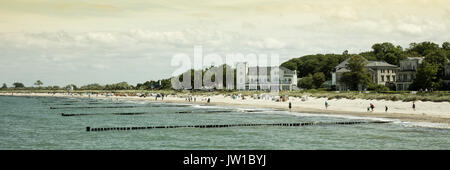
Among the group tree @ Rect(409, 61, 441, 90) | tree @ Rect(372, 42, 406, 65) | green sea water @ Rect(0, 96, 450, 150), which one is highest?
tree @ Rect(372, 42, 406, 65)

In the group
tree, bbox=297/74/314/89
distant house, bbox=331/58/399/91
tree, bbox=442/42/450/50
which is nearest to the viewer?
distant house, bbox=331/58/399/91

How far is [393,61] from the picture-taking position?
145 m

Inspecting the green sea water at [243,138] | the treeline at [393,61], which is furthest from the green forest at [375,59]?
the green sea water at [243,138]

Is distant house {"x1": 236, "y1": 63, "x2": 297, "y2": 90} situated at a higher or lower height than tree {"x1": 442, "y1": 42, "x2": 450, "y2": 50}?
lower

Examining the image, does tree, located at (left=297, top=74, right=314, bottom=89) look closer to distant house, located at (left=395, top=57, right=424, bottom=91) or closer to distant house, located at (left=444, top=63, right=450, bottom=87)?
distant house, located at (left=395, top=57, right=424, bottom=91)

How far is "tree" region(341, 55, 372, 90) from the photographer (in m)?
103

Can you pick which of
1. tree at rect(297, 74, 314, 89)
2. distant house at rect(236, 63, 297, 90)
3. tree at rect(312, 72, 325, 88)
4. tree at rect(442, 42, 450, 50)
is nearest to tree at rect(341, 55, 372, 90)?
tree at rect(312, 72, 325, 88)

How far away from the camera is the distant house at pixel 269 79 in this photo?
149375mm

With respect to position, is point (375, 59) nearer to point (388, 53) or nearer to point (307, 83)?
point (388, 53)

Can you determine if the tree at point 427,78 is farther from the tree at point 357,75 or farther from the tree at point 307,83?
the tree at point 307,83

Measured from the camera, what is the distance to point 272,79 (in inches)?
5930

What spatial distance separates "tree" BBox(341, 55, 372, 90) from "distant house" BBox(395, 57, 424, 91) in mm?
8892

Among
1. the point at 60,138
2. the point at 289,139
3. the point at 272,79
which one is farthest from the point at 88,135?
the point at 272,79
